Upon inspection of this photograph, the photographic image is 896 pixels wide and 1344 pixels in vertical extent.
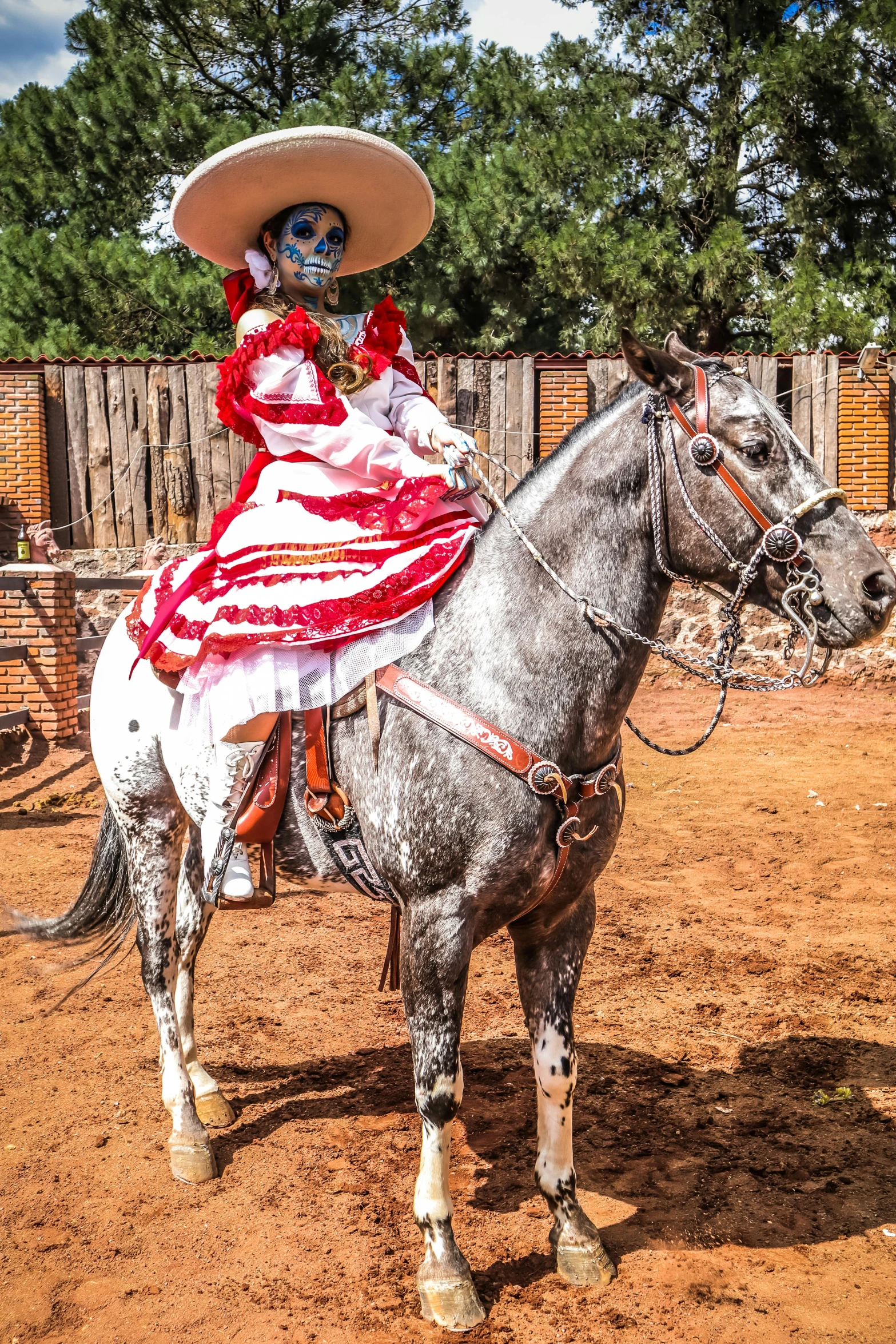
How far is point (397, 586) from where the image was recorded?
8.41ft

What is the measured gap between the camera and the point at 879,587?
2.23 m

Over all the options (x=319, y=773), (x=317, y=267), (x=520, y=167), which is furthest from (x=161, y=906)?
(x=520, y=167)

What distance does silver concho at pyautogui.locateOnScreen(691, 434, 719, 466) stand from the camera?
2311 mm

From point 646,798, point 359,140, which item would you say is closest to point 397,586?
point 359,140

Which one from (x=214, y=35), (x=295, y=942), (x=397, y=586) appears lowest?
(x=295, y=942)

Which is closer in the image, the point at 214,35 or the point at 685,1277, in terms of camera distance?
the point at 685,1277

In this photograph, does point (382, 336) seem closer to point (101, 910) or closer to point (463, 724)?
point (463, 724)

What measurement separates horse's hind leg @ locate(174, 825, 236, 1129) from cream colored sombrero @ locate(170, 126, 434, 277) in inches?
81.6

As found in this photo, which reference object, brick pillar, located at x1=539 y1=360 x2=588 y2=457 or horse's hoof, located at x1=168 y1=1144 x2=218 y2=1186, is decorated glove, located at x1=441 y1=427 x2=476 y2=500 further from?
brick pillar, located at x1=539 y1=360 x2=588 y2=457

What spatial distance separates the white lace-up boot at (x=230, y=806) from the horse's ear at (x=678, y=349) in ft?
5.36

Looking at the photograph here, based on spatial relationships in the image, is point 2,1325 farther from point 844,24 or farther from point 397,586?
point 844,24

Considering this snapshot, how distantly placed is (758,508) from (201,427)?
10.2 metres

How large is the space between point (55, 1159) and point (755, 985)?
119 inches

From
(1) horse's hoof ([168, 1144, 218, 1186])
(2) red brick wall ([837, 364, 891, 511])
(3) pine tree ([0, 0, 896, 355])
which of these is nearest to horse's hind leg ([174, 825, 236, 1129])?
(1) horse's hoof ([168, 1144, 218, 1186])
